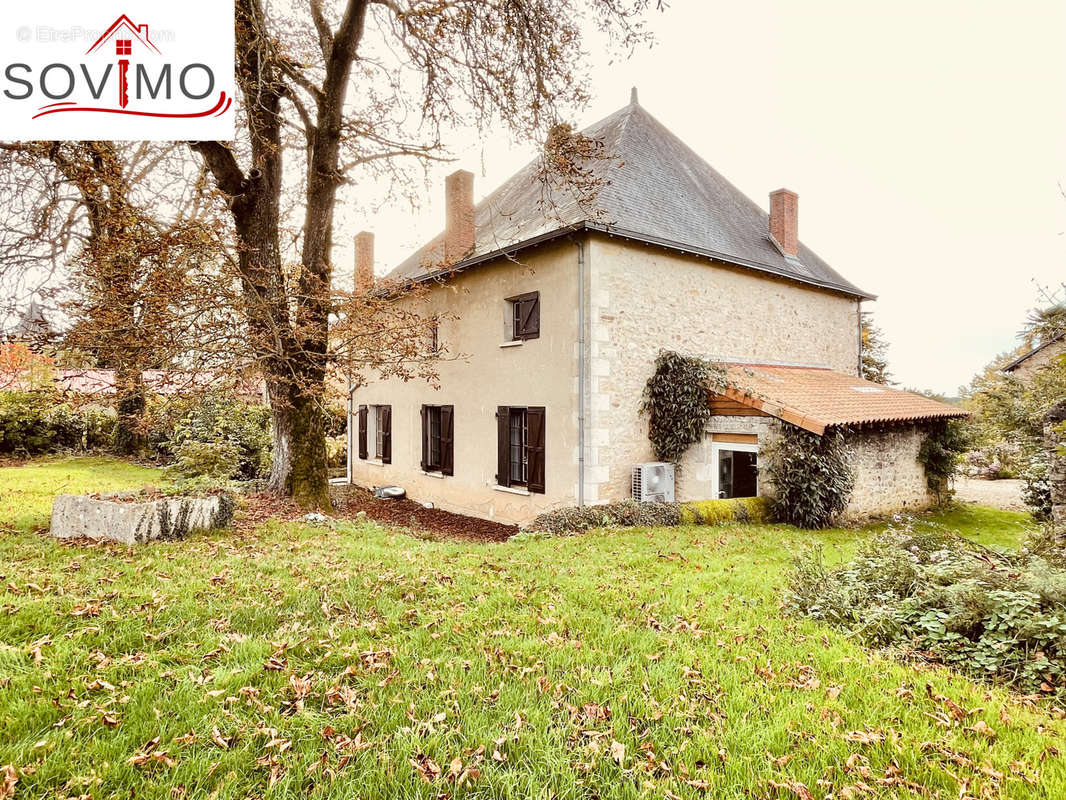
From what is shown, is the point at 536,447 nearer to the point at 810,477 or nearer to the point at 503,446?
the point at 503,446

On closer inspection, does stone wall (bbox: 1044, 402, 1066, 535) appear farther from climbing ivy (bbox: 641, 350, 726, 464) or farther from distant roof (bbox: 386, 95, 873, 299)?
distant roof (bbox: 386, 95, 873, 299)

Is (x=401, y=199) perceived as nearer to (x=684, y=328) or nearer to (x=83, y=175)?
(x=83, y=175)

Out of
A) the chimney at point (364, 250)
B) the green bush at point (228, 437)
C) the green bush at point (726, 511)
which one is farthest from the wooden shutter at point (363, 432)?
the green bush at point (726, 511)

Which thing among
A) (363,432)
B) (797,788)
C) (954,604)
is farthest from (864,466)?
(363,432)

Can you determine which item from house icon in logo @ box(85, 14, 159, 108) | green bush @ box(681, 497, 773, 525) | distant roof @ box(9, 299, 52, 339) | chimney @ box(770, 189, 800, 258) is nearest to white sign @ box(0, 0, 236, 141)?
house icon in logo @ box(85, 14, 159, 108)

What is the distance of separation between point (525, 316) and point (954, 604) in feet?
30.1

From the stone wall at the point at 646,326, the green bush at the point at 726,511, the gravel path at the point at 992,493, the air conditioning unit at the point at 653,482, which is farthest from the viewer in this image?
→ the gravel path at the point at 992,493

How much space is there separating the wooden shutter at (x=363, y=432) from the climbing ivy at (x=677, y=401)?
415 inches

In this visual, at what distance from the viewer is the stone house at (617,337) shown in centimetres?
1051

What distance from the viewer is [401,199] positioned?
458 inches

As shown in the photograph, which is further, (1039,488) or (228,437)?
(228,437)

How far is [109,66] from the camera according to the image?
6.25 meters

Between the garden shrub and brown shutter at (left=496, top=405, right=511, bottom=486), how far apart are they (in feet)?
24.1

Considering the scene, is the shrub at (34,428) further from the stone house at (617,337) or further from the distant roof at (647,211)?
the distant roof at (647,211)
